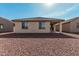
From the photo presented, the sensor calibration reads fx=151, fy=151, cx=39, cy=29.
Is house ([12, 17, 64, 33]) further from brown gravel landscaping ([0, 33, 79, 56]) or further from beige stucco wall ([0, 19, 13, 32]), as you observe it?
brown gravel landscaping ([0, 33, 79, 56])

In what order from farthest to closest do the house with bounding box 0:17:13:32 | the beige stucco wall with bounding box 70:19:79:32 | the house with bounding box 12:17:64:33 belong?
the house with bounding box 0:17:13:32
the beige stucco wall with bounding box 70:19:79:32
the house with bounding box 12:17:64:33

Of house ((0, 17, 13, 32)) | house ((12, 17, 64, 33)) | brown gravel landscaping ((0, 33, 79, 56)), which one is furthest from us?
house ((0, 17, 13, 32))

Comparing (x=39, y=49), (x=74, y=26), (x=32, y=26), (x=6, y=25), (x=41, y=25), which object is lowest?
(x=6, y=25)

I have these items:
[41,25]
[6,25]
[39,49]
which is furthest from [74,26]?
[39,49]

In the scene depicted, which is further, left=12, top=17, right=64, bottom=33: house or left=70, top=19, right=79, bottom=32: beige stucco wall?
left=70, top=19, right=79, bottom=32: beige stucco wall

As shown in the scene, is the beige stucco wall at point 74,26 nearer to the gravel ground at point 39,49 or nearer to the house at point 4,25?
the house at point 4,25

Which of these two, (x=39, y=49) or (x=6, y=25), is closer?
(x=39, y=49)

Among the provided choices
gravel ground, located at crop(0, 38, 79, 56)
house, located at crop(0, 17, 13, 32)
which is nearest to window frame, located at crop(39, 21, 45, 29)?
house, located at crop(0, 17, 13, 32)

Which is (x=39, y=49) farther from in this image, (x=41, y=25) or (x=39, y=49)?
(x=41, y=25)

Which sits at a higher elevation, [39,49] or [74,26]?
[39,49]

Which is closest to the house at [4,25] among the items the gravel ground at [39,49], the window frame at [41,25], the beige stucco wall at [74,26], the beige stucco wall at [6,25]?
the beige stucco wall at [6,25]

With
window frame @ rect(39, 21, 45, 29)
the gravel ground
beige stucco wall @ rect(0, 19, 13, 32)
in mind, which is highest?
the gravel ground

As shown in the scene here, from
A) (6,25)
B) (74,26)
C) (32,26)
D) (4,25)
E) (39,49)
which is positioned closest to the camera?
(39,49)

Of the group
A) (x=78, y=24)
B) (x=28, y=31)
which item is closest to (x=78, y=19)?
(x=78, y=24)
